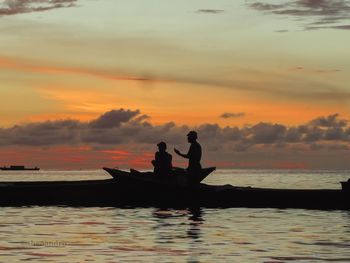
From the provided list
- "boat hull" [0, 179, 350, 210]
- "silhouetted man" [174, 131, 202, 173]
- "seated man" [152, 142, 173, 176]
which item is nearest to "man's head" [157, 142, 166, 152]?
"seated man" [152, 142, 173, 176]

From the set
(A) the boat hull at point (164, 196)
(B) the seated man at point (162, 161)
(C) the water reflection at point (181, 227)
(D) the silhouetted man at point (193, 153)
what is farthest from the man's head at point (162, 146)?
(C) the water reflection at point (181, 227)

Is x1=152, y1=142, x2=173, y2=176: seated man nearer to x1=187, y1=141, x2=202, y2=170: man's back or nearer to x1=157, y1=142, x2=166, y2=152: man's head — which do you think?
x1=157, y1=142, x2=166, y2=152: man's head

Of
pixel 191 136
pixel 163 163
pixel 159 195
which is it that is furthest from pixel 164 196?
pixel 191 136

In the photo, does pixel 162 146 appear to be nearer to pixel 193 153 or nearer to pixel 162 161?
pixel 162 161

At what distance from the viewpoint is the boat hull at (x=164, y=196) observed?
104 feet

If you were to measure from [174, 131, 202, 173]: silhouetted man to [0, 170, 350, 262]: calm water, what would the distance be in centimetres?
183

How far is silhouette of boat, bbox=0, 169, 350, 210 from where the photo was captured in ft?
104

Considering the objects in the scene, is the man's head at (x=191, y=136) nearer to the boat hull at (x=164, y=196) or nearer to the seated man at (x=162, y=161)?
the seated man at (x=162, y=161)

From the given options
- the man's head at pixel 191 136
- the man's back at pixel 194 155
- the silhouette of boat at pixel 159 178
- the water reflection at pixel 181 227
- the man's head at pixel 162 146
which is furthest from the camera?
the silhouette of boat at pixel 159 178

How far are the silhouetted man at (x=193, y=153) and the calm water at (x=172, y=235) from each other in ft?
5.99

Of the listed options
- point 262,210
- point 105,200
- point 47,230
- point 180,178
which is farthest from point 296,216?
point 47,230

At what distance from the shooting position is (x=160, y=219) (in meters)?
29.4

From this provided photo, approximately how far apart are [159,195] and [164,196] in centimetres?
23

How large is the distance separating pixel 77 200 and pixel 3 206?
3272mm
